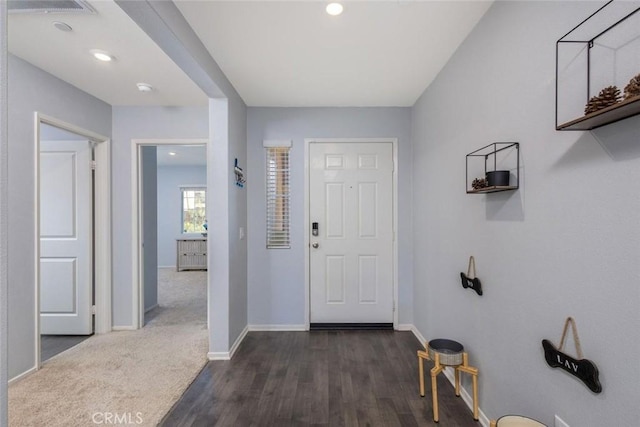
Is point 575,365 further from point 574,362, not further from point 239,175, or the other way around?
point 239,175

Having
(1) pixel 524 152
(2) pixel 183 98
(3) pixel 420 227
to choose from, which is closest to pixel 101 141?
(2) pixel 183 98

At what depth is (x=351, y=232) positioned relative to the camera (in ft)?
11.6

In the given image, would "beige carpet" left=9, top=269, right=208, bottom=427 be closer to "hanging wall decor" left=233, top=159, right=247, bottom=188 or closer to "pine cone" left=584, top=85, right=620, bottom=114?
"hanging wall decor" left=233, top=159, right=247, bottom=188

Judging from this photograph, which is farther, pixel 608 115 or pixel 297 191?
pixel 297 191

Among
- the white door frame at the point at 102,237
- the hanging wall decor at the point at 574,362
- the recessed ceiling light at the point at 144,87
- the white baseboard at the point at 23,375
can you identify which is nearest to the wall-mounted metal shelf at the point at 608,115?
the hanging wall decor at the point at 574,362

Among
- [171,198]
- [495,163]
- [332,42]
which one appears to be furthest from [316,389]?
[171,198]

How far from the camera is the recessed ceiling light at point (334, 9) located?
1803mm

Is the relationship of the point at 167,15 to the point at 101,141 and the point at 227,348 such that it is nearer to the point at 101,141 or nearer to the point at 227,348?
the point at 101,141

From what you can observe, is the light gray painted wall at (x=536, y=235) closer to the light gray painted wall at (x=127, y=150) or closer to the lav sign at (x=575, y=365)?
the lav sign at (x=575, y=365)

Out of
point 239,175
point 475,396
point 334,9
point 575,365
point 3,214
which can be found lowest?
point 475,396

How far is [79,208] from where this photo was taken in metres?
3.33

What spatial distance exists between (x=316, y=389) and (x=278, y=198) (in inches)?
78.1

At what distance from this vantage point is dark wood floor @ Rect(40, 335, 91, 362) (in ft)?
9.60

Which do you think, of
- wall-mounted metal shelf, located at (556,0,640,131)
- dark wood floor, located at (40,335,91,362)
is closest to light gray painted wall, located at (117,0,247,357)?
dark wood floor, located at (40,335,91,362)
